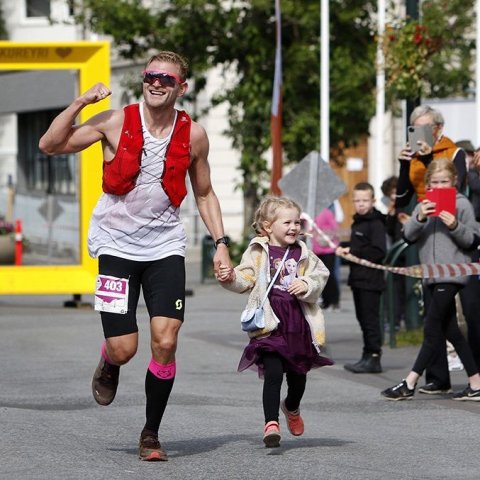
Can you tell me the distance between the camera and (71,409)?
1090cm

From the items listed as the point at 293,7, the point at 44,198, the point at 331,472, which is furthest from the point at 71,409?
the point at 293,7

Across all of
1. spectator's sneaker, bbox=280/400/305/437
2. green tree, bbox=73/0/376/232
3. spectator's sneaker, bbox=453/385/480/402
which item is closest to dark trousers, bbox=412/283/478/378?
spectator's sneaker, bbox=453/385/480/402

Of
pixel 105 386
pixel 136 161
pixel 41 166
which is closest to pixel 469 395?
pixel 105 386

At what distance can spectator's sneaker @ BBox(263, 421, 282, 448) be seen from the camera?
344 inches

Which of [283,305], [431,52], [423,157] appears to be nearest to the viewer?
[283,305]

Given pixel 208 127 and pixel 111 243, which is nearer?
pixel 111 243

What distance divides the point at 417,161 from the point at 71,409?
3251mm

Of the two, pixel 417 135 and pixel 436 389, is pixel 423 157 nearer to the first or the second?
pixel 417 135

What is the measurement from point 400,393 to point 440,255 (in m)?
0.98

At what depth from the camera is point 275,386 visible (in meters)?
8.97

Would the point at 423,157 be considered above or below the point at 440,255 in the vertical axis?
above

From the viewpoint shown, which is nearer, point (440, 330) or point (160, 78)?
point (160, 78)

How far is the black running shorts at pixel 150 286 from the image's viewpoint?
8.55 metres

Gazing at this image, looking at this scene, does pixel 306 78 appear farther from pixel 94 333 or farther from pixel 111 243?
pixel 111 243
